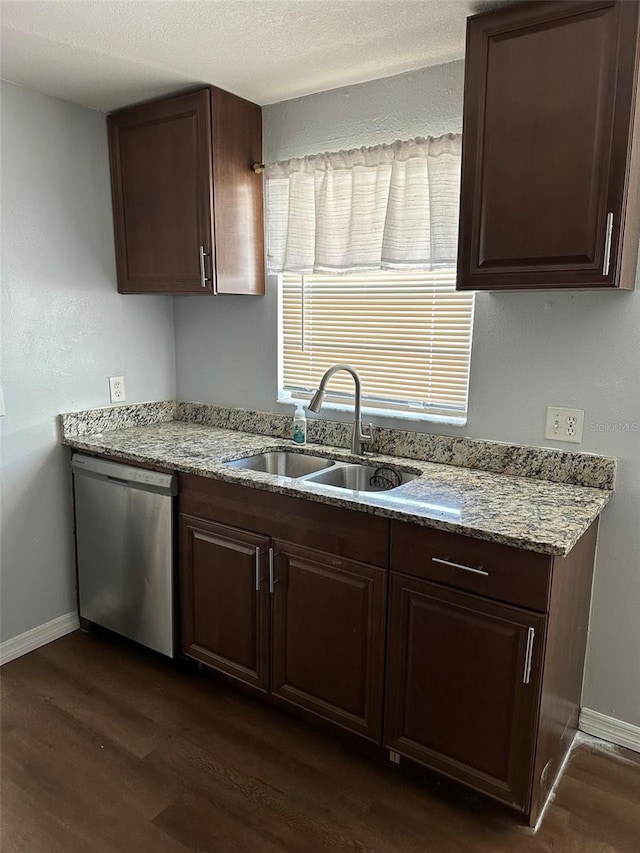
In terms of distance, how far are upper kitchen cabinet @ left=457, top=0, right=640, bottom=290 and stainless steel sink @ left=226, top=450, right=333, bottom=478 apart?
40.1 inches

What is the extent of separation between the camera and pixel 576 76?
5.49ft

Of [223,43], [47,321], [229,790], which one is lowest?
[229,790]

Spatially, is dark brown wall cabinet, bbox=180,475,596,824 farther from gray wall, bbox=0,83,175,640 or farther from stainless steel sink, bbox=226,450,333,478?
gray wall, bbox=0,83,175,640

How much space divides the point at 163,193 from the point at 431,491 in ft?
5.55

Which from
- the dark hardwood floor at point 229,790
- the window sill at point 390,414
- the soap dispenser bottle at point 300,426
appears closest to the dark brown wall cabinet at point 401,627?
the dark hardwood floor at point 229,790

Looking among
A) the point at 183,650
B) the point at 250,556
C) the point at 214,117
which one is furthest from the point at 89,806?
the point at 214,117

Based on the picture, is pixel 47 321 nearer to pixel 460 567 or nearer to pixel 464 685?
pixel 460 567

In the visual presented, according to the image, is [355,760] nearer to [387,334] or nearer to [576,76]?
[387,334]

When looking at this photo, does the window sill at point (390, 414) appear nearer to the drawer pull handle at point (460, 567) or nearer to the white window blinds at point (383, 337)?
the white window blinds at point (383, 337)

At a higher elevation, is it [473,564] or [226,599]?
[473,564]

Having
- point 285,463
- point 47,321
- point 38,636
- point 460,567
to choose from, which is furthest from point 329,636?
point 47,321

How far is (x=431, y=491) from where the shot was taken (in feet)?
6.64

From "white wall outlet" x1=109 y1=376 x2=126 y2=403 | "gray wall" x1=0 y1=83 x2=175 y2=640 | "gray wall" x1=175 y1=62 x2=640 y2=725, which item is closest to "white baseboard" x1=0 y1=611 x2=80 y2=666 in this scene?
"gray wall" x1=0 y1=83 x2=175 y2=640

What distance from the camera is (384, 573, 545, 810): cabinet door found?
5.54 ft
